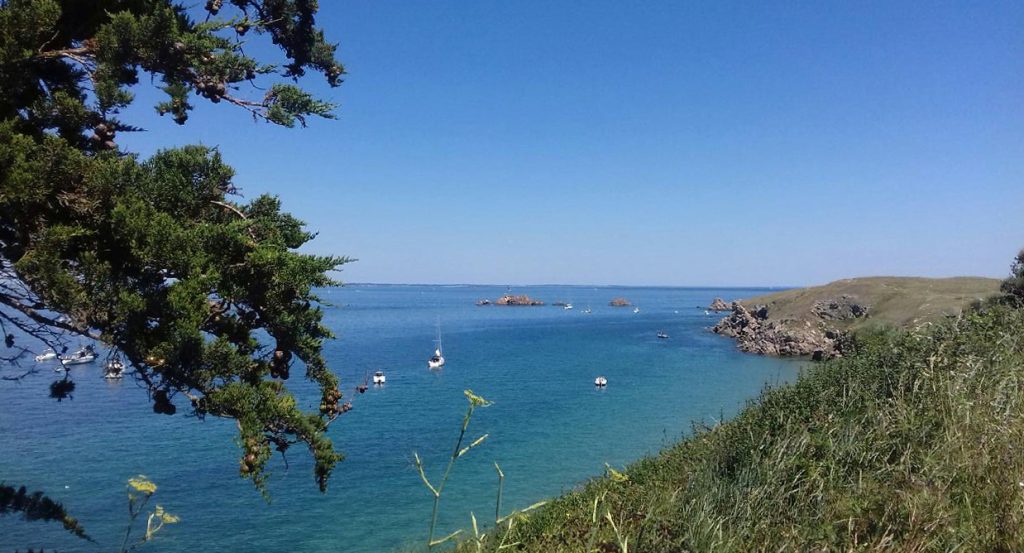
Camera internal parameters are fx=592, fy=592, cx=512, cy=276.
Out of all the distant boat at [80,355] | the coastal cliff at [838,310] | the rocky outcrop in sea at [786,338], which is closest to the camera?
the distant boat at [80,355]

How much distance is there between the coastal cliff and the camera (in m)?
63.9

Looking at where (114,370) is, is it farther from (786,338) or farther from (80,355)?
(786,338)

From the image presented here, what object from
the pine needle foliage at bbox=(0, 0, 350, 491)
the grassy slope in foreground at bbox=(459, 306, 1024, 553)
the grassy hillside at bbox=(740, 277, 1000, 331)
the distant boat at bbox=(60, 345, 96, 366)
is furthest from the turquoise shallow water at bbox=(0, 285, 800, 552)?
the grassy hillside at bbox=(740, 277, 1000, 331)

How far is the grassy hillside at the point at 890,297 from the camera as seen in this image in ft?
204

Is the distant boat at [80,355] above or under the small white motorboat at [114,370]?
above

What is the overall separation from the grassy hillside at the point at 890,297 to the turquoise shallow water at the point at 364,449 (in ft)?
67.8

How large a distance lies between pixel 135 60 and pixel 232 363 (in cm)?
322

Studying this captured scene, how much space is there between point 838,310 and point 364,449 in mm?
68049

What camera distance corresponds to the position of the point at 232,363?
5559 millimetres

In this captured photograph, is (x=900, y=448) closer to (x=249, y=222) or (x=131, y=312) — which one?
(x=249, y=222)

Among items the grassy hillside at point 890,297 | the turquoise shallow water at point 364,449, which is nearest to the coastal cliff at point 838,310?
the grassy hillside at point 890,297

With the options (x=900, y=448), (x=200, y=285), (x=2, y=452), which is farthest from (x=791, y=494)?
(x=2, y=452)

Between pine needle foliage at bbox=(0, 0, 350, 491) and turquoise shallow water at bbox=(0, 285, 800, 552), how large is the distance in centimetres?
93

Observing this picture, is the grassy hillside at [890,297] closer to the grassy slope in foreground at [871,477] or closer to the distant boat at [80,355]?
the grassy slope in foreground at [871,477]
